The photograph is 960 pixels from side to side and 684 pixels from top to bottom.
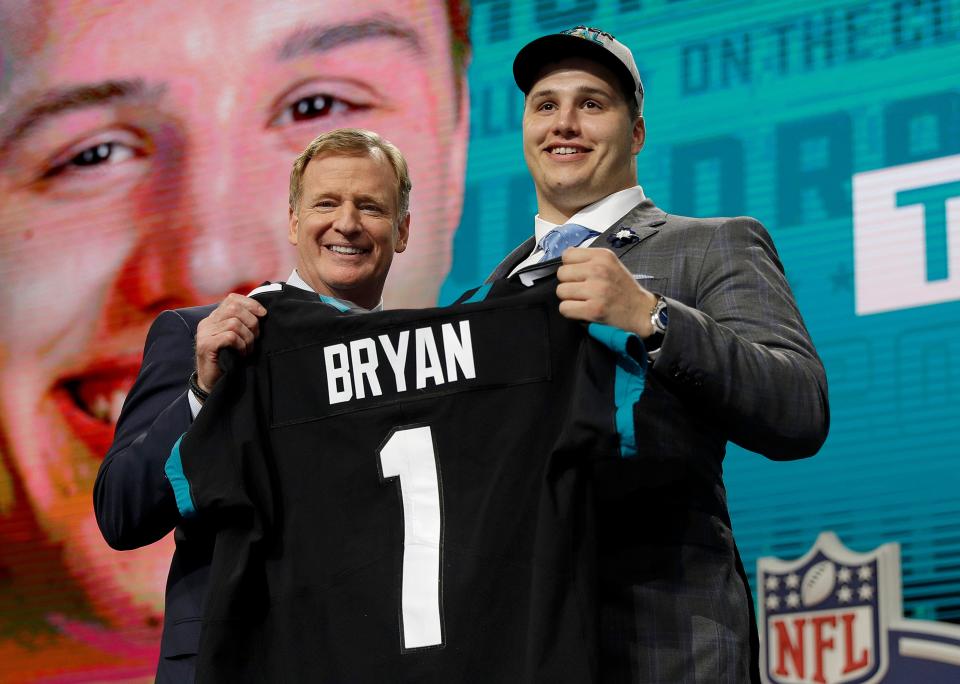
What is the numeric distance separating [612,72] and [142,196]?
6.94 ft

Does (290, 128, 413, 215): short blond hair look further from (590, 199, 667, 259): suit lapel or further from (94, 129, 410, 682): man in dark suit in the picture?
(590, 199, 667, 259): suit lapel

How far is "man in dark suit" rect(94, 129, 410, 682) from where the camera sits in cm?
178

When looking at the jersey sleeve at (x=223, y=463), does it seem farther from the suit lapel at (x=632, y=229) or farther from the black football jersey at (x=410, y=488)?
the suit lapel at (x=632, y=229)

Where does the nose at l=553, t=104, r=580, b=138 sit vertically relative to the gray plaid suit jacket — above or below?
above

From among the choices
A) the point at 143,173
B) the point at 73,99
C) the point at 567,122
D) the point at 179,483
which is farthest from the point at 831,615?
the point at 73,99

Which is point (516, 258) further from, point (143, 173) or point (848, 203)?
point (143, 173)

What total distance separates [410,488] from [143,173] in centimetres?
236

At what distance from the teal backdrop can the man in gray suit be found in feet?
3.37

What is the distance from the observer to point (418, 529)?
1.63 metres

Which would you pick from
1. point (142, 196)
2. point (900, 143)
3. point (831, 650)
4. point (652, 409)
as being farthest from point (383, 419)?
point (142, 196)

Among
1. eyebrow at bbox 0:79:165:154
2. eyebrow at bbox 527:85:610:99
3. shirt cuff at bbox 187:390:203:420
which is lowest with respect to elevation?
shirt cuff at bbox 187:390:203:420

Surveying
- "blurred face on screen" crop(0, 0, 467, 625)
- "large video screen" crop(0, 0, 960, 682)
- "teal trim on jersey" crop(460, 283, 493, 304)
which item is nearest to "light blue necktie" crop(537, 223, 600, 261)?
"teal trim on jersey" crop(460, 283, 493, 304)

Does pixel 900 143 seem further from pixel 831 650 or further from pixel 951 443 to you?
pixel 831 650

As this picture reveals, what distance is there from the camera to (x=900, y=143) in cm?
280
